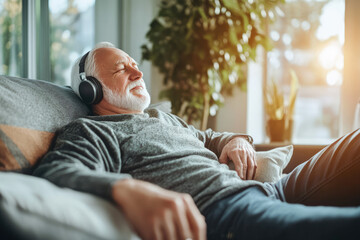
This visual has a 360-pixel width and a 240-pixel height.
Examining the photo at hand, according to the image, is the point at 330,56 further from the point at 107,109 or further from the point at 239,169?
the point at 107,109

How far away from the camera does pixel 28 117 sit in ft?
3.12

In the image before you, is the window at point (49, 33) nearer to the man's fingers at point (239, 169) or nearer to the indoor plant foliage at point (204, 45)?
the indoor plant foliage at point (204, 45)

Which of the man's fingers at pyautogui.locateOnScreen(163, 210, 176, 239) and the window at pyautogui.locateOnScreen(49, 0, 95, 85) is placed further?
the window at pyautogui.locateOnScreen(49, 0, 95, 85)

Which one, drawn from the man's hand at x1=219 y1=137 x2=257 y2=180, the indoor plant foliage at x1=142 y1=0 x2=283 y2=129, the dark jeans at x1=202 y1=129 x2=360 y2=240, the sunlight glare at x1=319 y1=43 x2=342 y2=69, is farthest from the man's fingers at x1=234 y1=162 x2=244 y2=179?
the sunlight glare at x1=319 y1=43 x2=342 y2=69

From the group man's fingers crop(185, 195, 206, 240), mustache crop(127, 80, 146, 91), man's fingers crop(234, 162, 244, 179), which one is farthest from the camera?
mustache crop(127, 80, 146, 91)

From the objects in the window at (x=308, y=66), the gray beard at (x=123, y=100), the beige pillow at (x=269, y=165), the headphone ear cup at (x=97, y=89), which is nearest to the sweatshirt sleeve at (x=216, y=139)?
the beige pillow at (x=269, y=165)

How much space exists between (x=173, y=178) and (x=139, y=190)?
365mm

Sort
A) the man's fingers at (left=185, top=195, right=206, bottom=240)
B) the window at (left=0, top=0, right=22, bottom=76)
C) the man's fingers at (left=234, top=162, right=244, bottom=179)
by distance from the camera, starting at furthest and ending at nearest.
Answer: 1. the window at (left=0, top=0, right=22, bottom=76)
2. the man's fingers at (left=234, top=162, right=244, bottom=179)
3. the man's fingers at (left=185, top=195, right=206, bottom=240)

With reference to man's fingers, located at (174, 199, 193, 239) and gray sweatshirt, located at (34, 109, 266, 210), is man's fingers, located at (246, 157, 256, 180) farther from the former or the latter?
man's fingers, located at (174, 199, 193, 239)

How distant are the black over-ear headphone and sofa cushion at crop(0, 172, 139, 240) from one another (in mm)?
647

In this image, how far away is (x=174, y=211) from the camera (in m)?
0.58

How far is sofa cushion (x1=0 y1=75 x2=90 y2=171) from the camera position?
2.84ft

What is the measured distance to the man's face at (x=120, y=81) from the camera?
1.28 metres

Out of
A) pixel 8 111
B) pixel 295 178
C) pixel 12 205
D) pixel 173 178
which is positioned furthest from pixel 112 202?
pixel 295 178
